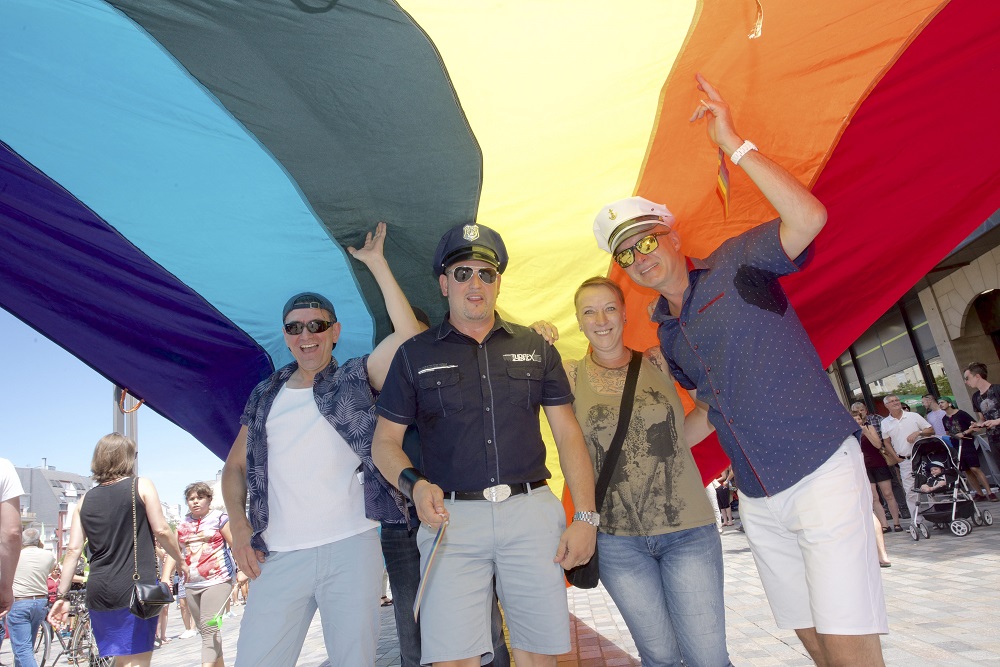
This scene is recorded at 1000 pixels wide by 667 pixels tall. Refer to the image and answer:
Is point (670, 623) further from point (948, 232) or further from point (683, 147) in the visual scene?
point (948, 232)

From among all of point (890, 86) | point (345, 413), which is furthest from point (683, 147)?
point (345, 413)

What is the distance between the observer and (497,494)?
7.77ft

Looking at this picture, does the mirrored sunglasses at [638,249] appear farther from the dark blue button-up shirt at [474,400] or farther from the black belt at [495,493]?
the black belt at [495,493]

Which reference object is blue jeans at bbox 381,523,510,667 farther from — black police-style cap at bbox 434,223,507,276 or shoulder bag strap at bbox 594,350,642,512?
black police-style cap at bbox 434,223,507,276

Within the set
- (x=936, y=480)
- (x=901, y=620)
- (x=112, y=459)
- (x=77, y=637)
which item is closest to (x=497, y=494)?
(x=112, y=459)

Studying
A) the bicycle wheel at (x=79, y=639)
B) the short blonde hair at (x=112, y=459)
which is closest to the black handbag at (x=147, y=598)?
the short blonde hair at (x=112, y=459)

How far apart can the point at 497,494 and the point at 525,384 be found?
0.47 meters

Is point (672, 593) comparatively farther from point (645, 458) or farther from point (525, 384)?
point (525, 384)

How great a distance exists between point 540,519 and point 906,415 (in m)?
9.12

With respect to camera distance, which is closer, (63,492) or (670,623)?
(670,623)

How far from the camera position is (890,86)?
2.67 metres

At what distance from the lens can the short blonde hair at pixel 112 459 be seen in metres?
4.30

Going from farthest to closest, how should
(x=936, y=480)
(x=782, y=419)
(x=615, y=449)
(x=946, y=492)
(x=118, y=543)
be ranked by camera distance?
(x=946, y=492) < (x=936, y=480) < (x=118, y=543) < (x=615, y=449) < (x=782, y=419)

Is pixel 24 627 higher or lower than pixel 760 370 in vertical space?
lower
